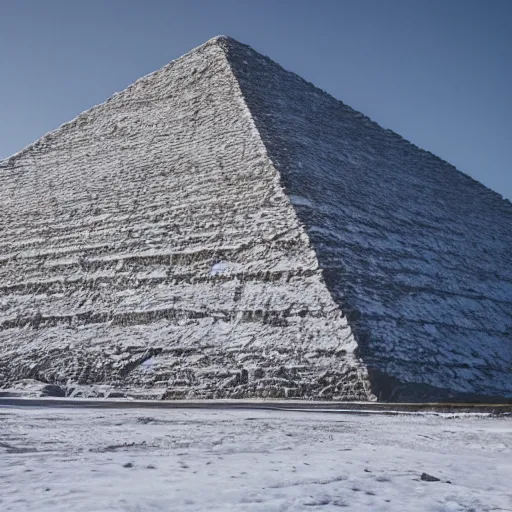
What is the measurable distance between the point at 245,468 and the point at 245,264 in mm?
5938

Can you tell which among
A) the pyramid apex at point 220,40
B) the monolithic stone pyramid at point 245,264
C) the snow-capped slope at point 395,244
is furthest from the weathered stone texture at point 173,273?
the pyramid apex at point 220,40

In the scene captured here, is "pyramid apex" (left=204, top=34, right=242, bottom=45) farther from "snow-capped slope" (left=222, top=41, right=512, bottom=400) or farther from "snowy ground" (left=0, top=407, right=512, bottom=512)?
"snowy ground" (left=0, top=407, right=512, bottom=512)

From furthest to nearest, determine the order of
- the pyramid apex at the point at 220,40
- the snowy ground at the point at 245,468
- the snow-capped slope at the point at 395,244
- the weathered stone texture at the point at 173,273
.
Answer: the pyramid apex at the point at 220,40 < the snow-capped slope at the point at 395,244 < the weathered stone texture at the point at 173,273 < the snowy ground at the point at 245,468

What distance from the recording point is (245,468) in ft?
5.56

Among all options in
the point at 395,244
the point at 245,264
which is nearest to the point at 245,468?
the point at 245,264

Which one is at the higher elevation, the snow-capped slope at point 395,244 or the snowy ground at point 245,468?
the snow-capped slope at point 395,244

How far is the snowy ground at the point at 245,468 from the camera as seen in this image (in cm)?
131

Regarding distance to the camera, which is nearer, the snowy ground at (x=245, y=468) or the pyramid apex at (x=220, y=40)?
the snowy ground at (x=245, y=468)

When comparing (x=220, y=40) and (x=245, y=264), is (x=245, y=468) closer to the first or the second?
(x=245, y=264)

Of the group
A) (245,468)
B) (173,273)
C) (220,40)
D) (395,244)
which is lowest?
(245,468)

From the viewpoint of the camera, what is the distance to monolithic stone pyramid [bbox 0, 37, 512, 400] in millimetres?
6621

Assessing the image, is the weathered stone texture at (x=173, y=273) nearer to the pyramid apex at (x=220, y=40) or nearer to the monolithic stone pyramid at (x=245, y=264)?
the monolithic stone pyramid at (x=245, y=264)

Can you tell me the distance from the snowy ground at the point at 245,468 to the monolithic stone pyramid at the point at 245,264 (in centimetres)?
351

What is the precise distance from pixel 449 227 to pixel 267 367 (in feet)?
19.2
